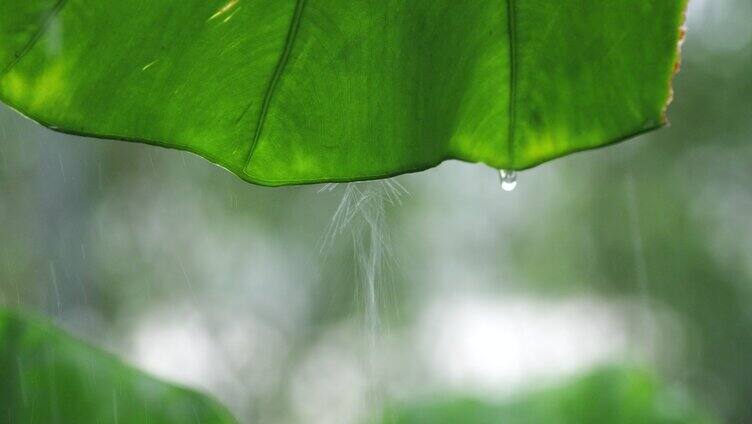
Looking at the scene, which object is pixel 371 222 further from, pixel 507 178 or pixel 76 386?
pixel 507 178

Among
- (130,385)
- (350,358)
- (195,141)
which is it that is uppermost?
(195,141)

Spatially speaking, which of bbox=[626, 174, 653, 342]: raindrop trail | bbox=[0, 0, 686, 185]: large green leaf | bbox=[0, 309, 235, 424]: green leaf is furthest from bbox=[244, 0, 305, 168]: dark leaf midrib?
bbox=[626, 174, 653, 342]: raindrop trail

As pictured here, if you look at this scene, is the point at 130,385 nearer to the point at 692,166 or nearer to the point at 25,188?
the point at 25,188

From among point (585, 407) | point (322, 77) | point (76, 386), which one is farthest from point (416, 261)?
point (322, 77)

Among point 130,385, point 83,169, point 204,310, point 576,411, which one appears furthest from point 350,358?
point 130,385

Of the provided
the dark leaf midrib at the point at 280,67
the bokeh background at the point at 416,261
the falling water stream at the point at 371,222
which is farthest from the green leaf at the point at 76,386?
the bokeh background at the point at 416,261

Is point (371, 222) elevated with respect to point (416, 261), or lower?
elevated
